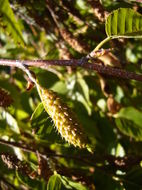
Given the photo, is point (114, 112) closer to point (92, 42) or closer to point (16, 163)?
point (92, 42)

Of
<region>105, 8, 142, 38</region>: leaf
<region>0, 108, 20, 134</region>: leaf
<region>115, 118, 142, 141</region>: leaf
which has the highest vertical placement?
<region>105, 8, 142, 38</region>: leaf

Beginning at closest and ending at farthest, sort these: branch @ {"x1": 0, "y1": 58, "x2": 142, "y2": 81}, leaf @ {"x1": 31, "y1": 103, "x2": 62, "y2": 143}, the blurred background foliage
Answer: branch @ {"x1": 0, "y1": 58, "x2": 142, "y2": 81} → leaf @ {"x1": 31, "y1": 103, "x2": 62, "y2": 143} → the blurred background foliage

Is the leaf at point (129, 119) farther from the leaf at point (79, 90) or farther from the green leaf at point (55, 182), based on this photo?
the green leaf at point (55, 182)

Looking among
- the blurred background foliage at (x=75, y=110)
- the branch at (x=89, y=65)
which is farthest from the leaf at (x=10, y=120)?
the branch at (x=89, y=65)

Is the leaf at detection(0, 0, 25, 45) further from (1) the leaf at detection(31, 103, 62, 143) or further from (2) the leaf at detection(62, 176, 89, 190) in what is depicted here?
(2) the leaf at detection(62, 176, 89, 190)

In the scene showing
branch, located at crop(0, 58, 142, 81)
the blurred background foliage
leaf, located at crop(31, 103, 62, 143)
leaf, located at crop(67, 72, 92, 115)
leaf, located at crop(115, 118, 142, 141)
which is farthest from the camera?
leaf, located at crop(67, 72, 92, 115)

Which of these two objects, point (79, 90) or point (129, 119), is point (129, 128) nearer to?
point (129, 119)

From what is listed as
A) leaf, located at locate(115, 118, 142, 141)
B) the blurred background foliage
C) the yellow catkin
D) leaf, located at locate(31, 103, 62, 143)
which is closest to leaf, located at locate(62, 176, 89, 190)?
the blurred background foliage

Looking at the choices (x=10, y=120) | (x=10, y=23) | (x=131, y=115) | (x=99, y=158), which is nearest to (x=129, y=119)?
(x=131, y=115)

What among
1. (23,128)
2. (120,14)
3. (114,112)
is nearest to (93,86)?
(114,112)
